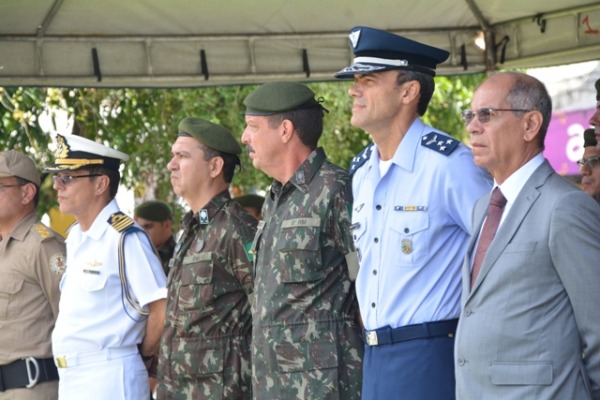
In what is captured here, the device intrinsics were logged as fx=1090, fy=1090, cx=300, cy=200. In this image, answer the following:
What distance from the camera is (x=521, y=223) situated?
3496mm

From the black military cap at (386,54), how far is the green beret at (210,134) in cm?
136

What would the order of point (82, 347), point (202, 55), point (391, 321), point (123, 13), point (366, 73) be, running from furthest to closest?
1. point (202, 55)
2. point (123, 13)
3. point (82, 347)
4. point (366, 73)
5. point (391, 321)

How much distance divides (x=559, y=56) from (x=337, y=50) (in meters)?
1.40

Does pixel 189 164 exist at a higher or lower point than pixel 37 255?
higher

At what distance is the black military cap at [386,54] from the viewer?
432 centimetres

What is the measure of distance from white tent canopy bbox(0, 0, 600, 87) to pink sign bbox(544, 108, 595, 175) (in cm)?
1065

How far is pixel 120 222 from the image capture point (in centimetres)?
578

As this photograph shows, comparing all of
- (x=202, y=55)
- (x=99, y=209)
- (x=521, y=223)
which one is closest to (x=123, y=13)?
(x=202, y=55)

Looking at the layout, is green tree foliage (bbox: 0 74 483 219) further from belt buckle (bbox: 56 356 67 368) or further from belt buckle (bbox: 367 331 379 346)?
belt buckle (bbox: 367 331 379 346)

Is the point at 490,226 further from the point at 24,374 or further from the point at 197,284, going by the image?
the point at 24,374

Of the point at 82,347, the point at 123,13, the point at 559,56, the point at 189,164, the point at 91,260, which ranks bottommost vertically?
the point at 82,347

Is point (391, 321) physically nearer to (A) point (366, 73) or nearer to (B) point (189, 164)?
(A) point (366, 73)

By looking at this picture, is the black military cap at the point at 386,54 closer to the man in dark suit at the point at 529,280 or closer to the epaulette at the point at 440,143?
the epaulette at the point at 440,143

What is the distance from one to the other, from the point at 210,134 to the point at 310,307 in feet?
4.79
